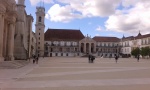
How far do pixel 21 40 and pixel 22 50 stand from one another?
102 inches

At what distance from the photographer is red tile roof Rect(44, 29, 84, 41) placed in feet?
410

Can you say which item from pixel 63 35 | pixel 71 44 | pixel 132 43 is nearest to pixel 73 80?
pixel 71 44

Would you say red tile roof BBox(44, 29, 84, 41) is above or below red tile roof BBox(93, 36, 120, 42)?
above

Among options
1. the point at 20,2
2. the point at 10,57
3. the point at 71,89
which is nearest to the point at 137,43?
the point at 20,2

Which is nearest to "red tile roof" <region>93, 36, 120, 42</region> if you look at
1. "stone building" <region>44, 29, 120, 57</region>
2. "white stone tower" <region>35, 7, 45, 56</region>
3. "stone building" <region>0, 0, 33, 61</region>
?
"stone building" <region>44, 29, 120, 57</region>

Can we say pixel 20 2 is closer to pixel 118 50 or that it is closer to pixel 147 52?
pixel 147 52

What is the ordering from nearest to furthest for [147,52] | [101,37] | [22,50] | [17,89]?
[17,89] → [22,50] → [147,52] → [101,37]

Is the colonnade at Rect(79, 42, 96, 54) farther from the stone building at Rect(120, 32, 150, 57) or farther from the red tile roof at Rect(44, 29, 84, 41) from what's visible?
the stone building at Rect(120, 32, 150, 57)

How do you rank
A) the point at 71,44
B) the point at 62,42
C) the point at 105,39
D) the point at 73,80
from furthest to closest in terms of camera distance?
the point at 105,39, the point at 71,44, the point at 62,42, the point at 73,80

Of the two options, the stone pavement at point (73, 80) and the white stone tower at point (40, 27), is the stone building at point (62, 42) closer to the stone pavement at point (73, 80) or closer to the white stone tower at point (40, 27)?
the white stone tower at point (40, 27)

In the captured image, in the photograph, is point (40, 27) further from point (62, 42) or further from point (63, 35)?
point (63, 35)

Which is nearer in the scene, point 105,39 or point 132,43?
point 132,43

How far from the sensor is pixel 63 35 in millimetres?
127188

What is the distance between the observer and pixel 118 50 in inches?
5320
